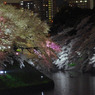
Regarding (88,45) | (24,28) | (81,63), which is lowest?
(81,63)

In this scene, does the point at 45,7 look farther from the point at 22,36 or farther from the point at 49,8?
the point at 22,36

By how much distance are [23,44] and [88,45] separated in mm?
5742

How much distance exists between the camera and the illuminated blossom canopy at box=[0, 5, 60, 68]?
19484mm

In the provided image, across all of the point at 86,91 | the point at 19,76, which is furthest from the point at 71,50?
the point at 86,91

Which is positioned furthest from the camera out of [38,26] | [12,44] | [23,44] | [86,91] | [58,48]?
[58,48]

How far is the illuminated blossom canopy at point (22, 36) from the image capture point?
63.9 ft

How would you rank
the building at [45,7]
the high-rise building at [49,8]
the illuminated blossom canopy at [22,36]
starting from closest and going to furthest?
the illuminated blossom canopy at [22,36]
the building at [45,7]
the high-rise building at [49,8]

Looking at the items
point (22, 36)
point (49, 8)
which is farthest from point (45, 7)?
point (22, 36)

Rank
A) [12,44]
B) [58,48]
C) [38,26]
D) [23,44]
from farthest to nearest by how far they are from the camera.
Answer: [58,48]
[38,26]
[23,44]
[12,44]

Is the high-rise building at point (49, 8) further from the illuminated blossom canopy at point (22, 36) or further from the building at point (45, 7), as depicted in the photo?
the illuminated blossom canopy at point (22, 36)

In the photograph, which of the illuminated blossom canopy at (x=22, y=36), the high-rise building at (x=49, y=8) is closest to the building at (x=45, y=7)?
the high-rise building at (x=49, y=8)

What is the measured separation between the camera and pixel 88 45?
2462 cm

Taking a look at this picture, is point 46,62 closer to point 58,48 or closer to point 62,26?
point 58,48

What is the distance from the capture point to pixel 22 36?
72.2ft
